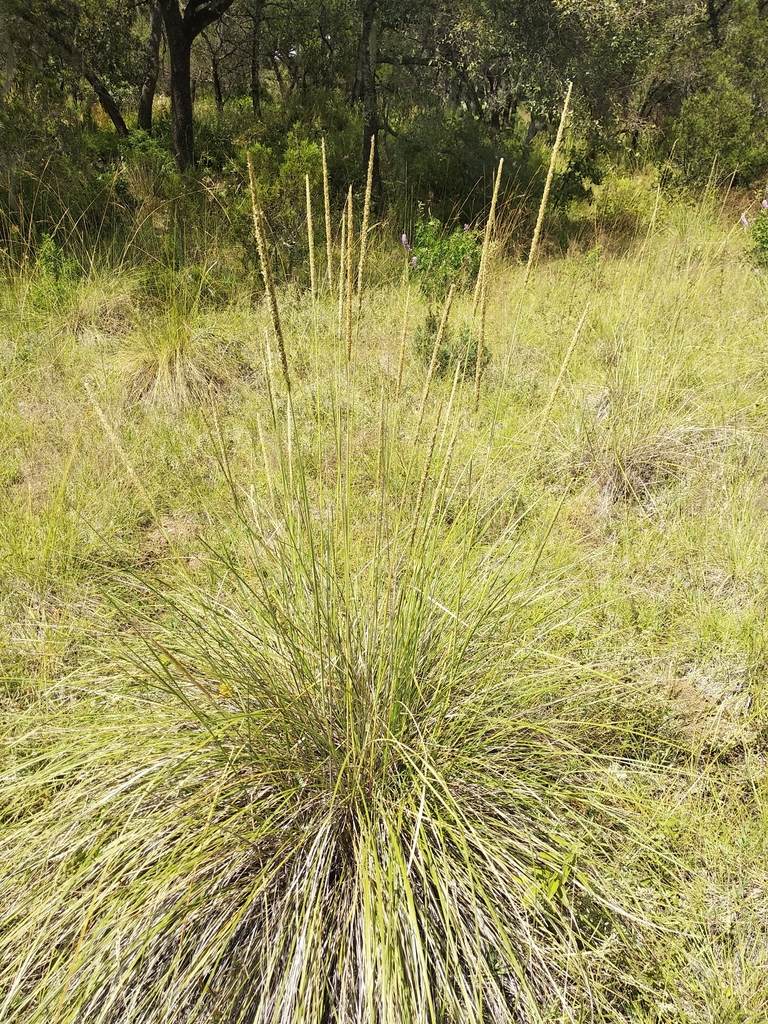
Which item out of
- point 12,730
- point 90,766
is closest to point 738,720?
point 90,766

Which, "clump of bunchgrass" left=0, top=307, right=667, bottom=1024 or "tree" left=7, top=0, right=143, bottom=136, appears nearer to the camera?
"clump of bunchgrass" left=0, top=307, right=667, bottom=1024

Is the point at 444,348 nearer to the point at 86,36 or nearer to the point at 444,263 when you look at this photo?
the point at 444,263

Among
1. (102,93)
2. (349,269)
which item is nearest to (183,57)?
(102,93)

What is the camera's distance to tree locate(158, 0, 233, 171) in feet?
20.5

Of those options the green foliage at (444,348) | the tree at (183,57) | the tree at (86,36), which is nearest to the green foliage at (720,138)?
the green foliage at (444,348)

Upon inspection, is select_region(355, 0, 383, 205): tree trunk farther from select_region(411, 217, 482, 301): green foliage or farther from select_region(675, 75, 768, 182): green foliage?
select_region(675, 75, 768, 182): green foliage

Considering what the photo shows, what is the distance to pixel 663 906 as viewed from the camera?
140 centimetres

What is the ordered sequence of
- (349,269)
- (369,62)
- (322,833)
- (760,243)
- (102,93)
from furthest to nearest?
(102,93) → (369,62) → (760,243) → (322,833) → (349,269)

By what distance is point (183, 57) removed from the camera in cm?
637

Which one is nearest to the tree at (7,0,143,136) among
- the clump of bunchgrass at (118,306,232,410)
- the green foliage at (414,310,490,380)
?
the clump of bunchgrass at (118,306,232,410)

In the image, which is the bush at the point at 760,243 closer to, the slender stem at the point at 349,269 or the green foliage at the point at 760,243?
the green foliage at the point at 760,243

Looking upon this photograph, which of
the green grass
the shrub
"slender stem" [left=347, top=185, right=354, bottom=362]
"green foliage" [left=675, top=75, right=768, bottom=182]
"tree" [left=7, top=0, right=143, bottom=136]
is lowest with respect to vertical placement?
the green grass

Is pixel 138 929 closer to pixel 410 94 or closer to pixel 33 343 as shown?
pixel 33 343

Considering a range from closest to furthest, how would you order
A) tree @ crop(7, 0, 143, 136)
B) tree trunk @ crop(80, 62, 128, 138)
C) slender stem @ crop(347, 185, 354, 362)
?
1. slender stem @ crop(347, 185, 354, 362)
2. tree @ crop(7, 0, 143, 136)
3. tree trunk @ crop(80, 62, 128, 138)
